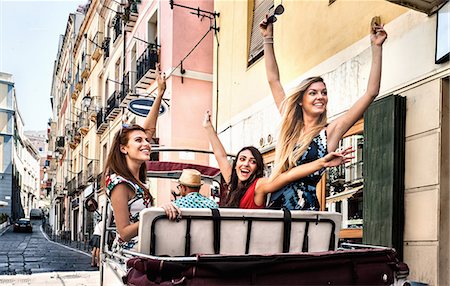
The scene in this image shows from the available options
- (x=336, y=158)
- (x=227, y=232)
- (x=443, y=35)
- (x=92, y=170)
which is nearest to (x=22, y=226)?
(x=92, y=170)

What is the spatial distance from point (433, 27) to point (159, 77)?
2.50 meters

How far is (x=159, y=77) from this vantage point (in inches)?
178

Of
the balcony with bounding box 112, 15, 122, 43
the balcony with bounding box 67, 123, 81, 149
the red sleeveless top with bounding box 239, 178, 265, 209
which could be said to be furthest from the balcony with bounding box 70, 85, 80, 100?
the red sleeveless top with bounding box 239, 178, 265, 209

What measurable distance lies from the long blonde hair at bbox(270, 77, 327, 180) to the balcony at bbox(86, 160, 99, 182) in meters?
19.8

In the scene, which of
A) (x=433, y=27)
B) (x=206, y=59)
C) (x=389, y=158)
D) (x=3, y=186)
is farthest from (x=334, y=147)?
(x=3, y=186)

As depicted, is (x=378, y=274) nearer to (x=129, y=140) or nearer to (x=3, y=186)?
(x=129, y=140)

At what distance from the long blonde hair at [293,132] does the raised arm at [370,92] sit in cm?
12

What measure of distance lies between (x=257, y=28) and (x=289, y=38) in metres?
1.34

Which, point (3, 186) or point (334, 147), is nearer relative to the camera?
point (334, 147)

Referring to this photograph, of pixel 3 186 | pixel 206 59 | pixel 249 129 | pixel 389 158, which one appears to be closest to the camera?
pixel 389 158

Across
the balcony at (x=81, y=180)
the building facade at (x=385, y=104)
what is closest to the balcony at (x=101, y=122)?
the balcony at (x=81, y=180)

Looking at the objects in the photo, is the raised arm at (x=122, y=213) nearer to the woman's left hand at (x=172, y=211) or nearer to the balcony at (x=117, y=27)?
the woman's left hand at (x=172, y=211)

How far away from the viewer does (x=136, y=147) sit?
347 cm

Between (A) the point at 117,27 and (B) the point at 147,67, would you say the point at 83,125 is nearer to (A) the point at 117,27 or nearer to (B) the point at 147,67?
(A) the point at 117,27
